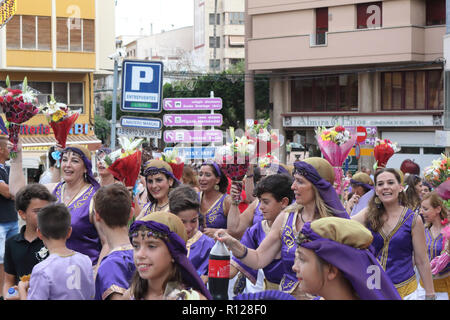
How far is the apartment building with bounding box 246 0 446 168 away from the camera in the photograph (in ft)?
111

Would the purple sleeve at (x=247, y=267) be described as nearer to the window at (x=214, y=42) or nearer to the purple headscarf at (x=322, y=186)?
the purple headscarf at (x=322, y=186)

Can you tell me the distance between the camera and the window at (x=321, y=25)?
36.9 meters

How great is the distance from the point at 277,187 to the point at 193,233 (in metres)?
0.86

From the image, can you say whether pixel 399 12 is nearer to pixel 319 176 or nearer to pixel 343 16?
pixel 343 16

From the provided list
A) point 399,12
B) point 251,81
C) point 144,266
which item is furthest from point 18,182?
point 251,81

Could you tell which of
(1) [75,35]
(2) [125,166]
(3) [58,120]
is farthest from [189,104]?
(1) [75,35]

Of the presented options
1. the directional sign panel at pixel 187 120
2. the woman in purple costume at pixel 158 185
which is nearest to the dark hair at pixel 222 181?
the woman in purple costume at pixel 158 185

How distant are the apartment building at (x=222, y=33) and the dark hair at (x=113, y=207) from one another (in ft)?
240

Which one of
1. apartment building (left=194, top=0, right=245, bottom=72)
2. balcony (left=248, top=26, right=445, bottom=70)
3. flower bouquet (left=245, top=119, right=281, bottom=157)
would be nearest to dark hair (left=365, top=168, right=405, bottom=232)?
flower bouquet (left=245, top=119, right=281, bottom=157)

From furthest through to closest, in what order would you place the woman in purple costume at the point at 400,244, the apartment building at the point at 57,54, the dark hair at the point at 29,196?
the apartment building at the point at 57,54 < the woman in purple costume at the point at 400,244 < the dark hair at the point at 29,196

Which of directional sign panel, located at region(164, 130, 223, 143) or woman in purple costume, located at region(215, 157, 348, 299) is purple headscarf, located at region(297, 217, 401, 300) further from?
directional sign panel, located at region(164, 130, 223, 143)

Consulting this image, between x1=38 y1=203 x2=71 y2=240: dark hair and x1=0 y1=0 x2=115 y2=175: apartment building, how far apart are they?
31124mm

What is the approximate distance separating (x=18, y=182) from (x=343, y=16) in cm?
3019

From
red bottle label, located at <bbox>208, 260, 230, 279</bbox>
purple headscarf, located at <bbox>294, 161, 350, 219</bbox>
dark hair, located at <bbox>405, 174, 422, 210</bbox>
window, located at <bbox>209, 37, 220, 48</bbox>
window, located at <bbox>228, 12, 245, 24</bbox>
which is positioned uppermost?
window, located at <bbox>228, 12, 245, 24</bbox>
